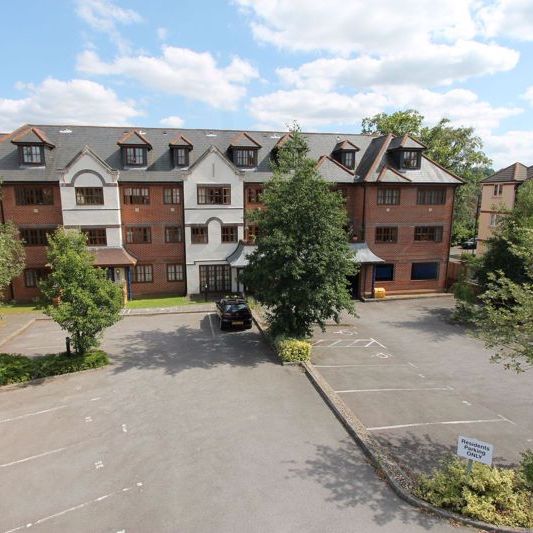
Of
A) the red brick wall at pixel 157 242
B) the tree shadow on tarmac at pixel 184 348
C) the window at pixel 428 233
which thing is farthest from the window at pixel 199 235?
the window at pixel 428 233

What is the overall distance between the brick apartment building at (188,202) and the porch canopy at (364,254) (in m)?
0.09

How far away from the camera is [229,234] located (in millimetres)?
33500

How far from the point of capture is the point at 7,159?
30.9 metres

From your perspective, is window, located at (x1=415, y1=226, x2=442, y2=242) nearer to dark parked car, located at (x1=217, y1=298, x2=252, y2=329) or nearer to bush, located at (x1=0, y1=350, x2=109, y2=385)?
dark parked car, located at (x1=217, y1=298, x2=252, y2=329)

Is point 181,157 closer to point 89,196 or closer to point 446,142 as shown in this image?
point 89,196

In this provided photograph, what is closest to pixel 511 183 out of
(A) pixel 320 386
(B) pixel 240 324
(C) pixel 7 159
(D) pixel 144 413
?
(B) pixel 240 324

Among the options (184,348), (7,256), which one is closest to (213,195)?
(184,348)

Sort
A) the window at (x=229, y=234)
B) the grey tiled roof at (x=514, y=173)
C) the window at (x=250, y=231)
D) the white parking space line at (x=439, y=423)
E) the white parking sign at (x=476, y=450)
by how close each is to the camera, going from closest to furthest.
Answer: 1. the white parking sign at (x=476, y=450)
2. the white parking space line at (x=439, y=423)
3. the window at (x=229, y=234)
4. the window at (x=250, y=231)
5. the grey tiled roof at (x=514, y=173)

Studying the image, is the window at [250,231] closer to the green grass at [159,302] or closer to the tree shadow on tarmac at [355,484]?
the green grass at [159,302]

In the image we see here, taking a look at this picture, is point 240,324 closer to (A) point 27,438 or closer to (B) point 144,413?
(B) point 144,413

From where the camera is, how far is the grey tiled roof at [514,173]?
4288cm

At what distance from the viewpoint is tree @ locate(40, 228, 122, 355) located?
60.8 ft

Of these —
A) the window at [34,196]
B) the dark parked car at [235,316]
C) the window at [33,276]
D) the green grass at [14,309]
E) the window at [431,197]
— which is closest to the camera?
the dark parked car at [235,316]

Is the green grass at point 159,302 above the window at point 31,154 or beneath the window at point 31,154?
beneath
